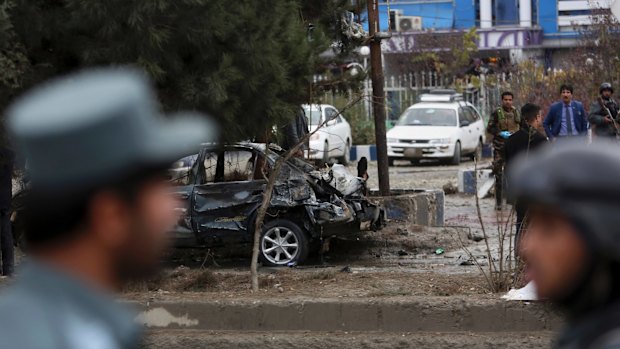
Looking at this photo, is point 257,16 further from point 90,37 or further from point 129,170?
point 129,170

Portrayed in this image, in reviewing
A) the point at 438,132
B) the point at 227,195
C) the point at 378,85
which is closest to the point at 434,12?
the point at 438,132

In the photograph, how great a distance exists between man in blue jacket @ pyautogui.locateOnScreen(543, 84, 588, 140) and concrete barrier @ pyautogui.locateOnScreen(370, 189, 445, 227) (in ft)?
6.28

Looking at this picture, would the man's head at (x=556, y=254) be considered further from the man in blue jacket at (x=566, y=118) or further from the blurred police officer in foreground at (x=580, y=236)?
the man in blue jacket at (x=566, y=118)

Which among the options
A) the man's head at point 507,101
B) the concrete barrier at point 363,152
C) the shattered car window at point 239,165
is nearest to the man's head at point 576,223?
the shattered car window at point 239,165

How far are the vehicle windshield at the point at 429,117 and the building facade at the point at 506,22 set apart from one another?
1448 cm

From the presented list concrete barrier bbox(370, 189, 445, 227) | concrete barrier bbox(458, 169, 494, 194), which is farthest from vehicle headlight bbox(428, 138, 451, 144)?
concrete barrier bbox(370, 189, 445, 227)

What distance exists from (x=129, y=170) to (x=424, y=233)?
1237cm

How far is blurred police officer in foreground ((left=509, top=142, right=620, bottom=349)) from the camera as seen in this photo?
1752mm

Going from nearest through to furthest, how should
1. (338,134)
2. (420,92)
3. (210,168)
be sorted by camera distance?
(210,168)
(338,134)
(420,92)

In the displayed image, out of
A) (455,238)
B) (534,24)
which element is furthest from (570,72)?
(534,24)

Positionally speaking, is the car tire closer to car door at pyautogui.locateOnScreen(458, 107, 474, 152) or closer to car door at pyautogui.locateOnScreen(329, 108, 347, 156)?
car door at pyautogui.locateOnScreen(329, 108, 347, 156)

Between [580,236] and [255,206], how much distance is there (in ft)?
33.9

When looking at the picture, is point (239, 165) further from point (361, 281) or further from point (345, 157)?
point (345, 157)

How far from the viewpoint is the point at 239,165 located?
40.4 ft
